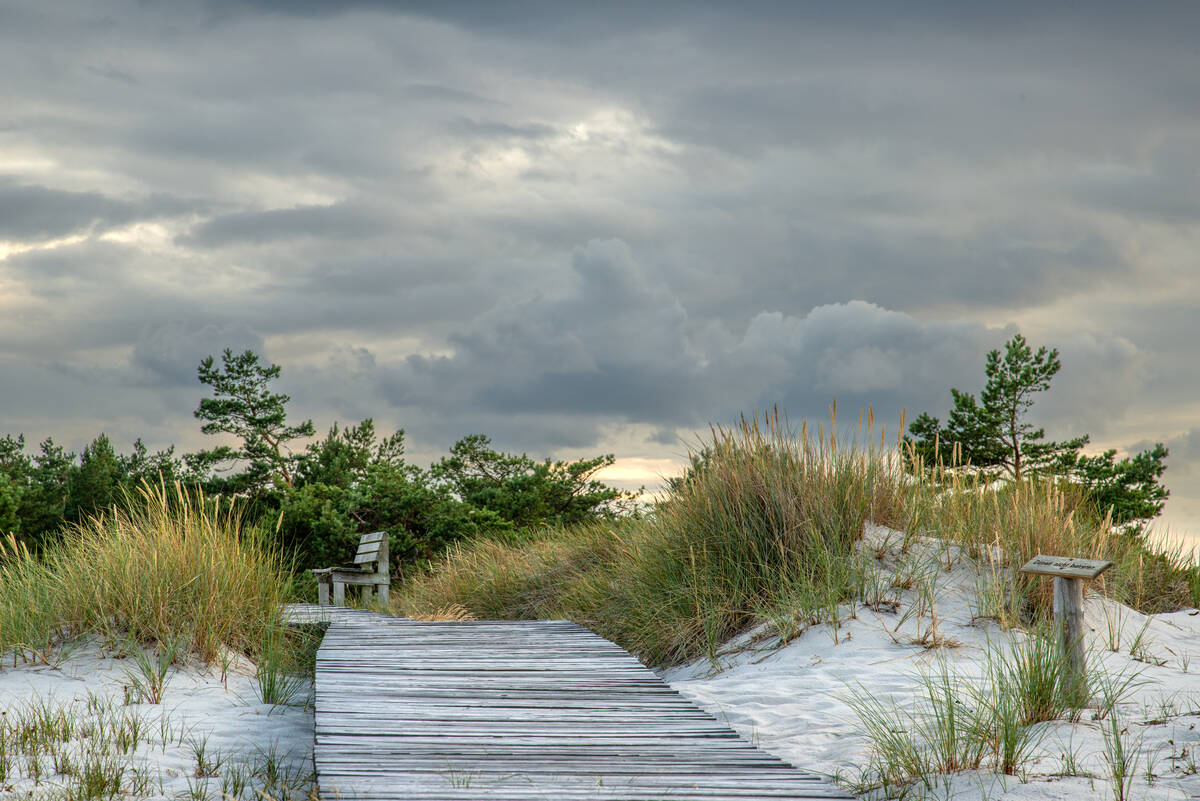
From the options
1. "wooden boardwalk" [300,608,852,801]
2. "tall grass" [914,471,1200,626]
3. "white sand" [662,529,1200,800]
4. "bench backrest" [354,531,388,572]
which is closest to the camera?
"wooden boardwalk" [300,608,852,801]

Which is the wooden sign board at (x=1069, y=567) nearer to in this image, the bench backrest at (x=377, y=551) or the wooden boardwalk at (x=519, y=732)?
the wooden boardwalk at (x=519, y=732)

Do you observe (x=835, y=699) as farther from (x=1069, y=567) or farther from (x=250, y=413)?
(x=250, y=413)

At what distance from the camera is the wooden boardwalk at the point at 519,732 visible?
146 inches

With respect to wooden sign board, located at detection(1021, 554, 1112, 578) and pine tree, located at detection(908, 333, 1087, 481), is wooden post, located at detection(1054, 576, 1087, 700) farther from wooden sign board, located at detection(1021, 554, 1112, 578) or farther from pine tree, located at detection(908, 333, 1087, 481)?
pine tree, located at detection(908, 333, 1087, 481)

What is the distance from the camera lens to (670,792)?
3.68 metres

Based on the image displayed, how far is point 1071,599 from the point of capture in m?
5.33

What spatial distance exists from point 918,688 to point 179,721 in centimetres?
430

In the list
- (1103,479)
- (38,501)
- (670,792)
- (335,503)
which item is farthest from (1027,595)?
(38,501)

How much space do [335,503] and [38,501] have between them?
10826 mm

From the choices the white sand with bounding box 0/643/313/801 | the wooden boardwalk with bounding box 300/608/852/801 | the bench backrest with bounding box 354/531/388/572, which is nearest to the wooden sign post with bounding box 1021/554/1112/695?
the wooden boardwalk with bounding box 300/608/852/801

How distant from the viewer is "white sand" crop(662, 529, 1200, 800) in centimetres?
414

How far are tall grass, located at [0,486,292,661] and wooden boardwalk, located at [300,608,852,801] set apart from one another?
92 centimetres

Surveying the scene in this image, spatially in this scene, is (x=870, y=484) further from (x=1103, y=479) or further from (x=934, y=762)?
(x=1103, y=479)

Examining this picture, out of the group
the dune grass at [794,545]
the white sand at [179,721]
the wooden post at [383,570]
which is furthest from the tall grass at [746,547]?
the wooden post at [383,570]
